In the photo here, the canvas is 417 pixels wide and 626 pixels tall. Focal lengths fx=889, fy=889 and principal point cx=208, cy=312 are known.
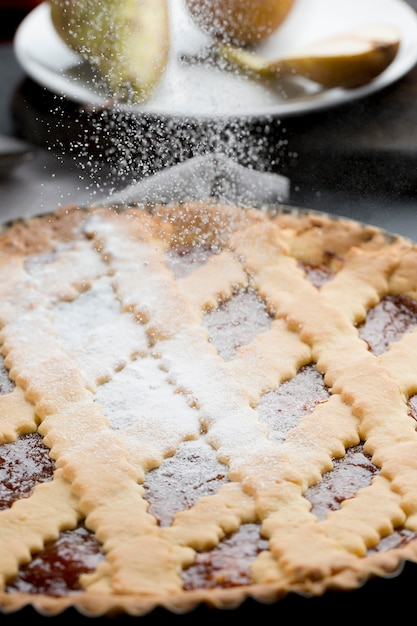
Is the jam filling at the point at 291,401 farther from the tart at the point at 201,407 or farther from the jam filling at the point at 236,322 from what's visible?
the jam filling at the point at 236,322

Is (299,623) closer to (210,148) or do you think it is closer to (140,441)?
(140,441)

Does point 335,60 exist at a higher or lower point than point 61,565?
higher

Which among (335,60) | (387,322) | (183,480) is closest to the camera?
(183,480)

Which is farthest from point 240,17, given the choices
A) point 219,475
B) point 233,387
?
point 219,475

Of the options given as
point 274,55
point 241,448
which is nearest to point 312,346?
point 241,448

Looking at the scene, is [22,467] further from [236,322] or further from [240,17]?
[240,17]

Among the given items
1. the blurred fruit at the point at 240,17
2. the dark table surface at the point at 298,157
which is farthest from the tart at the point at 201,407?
the blurred fruit at the point at 240,17
